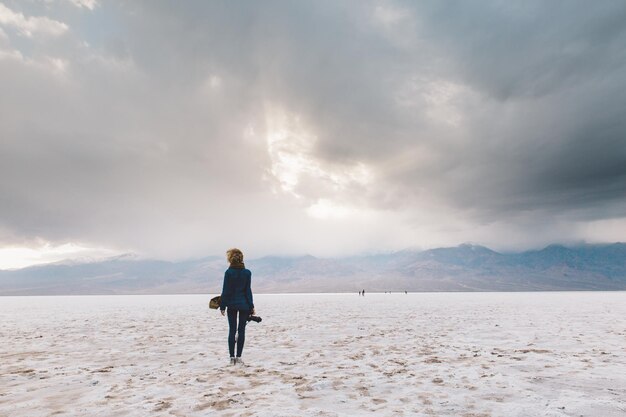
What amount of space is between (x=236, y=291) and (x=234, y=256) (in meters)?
0.99

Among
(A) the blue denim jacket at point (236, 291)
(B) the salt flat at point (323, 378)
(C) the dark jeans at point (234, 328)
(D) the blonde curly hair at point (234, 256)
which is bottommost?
(B) the salt flat at point (323, 378)

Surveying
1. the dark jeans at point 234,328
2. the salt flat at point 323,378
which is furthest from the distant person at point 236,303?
the salt flat at point 323,378

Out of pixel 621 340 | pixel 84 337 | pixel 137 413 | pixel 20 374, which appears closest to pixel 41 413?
pixel 137 413

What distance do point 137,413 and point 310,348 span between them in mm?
7529

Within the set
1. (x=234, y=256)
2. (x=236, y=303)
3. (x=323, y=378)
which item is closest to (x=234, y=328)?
(x=236, y=303)

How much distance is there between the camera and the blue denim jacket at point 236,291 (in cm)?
1040

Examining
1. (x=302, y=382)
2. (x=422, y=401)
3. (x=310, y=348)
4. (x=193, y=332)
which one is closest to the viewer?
(x=422, y=401)

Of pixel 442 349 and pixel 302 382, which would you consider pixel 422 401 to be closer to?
pixel 302 382

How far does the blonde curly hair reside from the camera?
35.4 ft

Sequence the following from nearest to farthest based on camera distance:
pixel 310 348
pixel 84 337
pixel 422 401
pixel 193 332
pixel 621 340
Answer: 1. pixel 422 401
2. pixel 310 348
3. pixel 621 340
4. pixel 84 337
5. pixel 193 332

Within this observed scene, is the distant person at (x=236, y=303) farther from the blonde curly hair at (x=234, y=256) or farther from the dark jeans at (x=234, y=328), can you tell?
the blonde curly hair at (x=234, y=256)

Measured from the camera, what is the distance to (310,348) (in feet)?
42.3

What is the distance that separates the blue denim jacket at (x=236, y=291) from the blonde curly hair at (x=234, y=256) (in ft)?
0.89

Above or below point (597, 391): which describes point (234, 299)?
above
